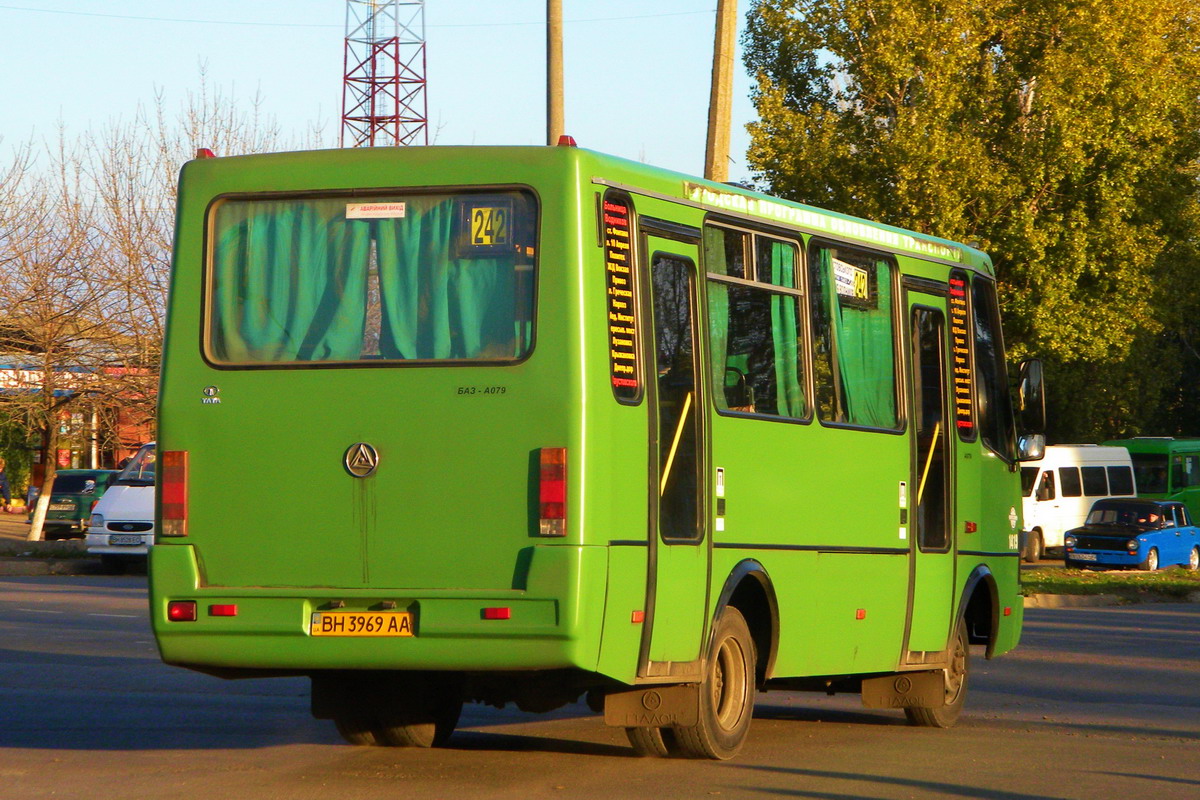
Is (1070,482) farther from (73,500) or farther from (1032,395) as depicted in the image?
(1032,395)

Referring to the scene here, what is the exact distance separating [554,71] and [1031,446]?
25.4ft

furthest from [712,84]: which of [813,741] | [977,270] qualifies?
[813,741]

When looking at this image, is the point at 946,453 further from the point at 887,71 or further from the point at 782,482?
the point at 887,71

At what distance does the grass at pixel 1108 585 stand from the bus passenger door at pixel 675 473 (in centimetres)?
1687

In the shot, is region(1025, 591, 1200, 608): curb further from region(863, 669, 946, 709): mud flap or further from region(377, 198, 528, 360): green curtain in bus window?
region(377, 198, 528, 360): green curtain in bus window

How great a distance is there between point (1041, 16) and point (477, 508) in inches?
1134

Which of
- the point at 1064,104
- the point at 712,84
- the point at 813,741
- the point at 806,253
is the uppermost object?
the point at 1064,104

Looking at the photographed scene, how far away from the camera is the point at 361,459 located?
8.25 m

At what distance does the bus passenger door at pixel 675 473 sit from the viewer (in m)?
8.54

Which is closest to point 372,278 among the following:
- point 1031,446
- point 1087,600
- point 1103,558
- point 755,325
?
point 755,325

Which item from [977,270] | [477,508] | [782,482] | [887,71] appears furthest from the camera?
[887,71]

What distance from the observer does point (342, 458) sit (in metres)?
8.27

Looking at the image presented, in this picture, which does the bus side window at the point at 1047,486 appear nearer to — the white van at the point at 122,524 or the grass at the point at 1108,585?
the grass at the point at 1108,585

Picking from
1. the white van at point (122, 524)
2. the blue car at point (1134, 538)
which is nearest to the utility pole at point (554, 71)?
the white van at point (122, 524)
